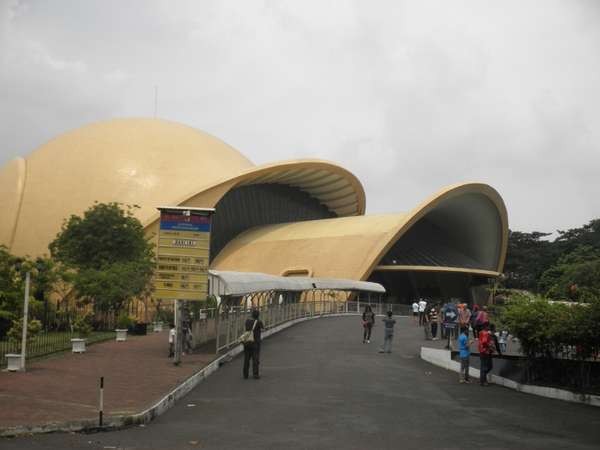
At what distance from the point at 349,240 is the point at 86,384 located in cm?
3214

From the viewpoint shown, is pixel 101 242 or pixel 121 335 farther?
pixel 101 242

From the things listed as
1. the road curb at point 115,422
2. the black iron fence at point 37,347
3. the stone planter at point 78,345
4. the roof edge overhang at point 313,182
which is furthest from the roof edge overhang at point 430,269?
the road curb at point 115,422

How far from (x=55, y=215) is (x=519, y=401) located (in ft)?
129

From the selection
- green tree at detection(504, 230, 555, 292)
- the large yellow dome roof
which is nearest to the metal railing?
the large yellow dome roof

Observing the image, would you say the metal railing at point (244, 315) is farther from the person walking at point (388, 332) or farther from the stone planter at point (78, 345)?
the stone planter at point (78, 345)

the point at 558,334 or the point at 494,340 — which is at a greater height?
the point at 558,334

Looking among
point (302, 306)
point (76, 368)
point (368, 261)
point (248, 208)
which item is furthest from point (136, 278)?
point (248, 208)

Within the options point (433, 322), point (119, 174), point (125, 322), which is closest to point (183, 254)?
point (125, 322)

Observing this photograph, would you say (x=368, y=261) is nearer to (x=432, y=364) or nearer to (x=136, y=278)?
(x=136, y=278)

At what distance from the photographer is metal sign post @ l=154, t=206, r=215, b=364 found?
56.0ft

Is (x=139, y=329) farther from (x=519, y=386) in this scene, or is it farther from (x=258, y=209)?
(x=258, y=209)

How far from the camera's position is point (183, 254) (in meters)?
17.3

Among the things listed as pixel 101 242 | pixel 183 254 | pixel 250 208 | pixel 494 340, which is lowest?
pixel 494 340

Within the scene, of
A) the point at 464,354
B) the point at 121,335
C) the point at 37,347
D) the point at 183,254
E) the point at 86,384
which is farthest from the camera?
the point at 121,335
